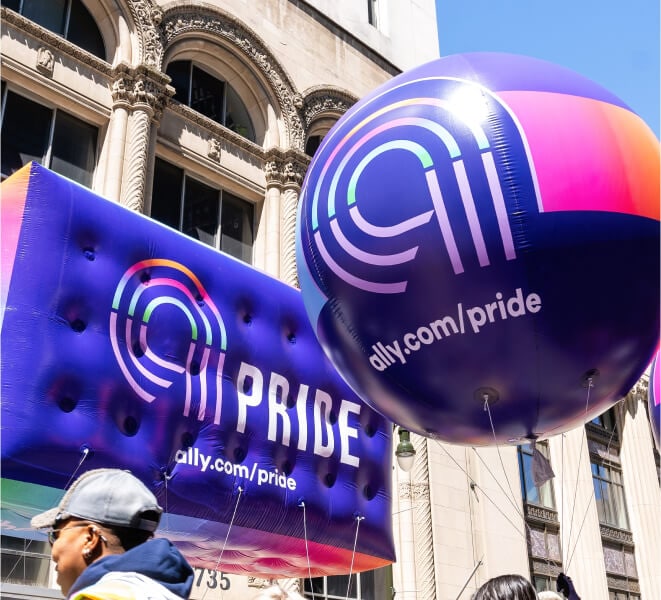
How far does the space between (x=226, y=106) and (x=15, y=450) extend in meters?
11.7

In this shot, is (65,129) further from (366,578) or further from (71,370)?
(366,578)

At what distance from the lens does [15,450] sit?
5285 millimetres

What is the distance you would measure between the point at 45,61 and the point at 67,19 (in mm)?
1431

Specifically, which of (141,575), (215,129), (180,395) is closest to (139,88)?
(215,129)

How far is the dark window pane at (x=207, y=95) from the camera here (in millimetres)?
15297

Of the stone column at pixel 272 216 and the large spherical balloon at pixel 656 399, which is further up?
the stone column at pixel 272 216

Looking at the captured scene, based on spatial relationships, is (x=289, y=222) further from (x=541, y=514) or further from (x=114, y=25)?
(x=541, y=514)

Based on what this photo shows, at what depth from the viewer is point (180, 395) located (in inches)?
256

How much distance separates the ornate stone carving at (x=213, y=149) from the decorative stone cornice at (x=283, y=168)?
1.26 m

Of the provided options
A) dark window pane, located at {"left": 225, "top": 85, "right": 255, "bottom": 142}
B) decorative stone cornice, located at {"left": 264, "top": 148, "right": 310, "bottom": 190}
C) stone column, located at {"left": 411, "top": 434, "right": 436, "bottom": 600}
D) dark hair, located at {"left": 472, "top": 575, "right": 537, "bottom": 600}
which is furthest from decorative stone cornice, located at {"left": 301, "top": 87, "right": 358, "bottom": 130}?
dark hair, located at {"left": 472, "top": 575, "right": 537, "bottom": 600}

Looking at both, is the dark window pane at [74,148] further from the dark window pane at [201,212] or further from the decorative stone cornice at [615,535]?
the decorative stone cornice at [615,535]

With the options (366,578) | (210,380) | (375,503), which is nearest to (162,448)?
(210,380)

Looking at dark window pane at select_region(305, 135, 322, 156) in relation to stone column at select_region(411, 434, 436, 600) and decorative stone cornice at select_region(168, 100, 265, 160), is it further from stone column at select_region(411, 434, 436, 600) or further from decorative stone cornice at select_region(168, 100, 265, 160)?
stone column at select_region(411, 434, 436, 600)

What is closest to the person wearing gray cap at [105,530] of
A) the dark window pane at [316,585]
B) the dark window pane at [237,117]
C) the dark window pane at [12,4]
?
the dark window pane at [316,585]
